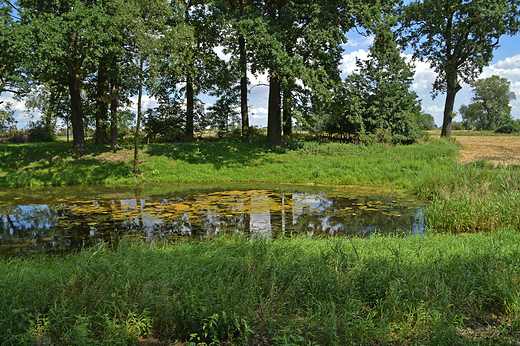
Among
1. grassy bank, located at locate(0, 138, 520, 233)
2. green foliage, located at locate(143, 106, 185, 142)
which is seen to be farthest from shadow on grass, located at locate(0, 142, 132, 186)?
green foliage, located at locate(143, 106, 185, 142)

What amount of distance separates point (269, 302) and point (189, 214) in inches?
274

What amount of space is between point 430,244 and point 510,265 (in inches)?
75.0

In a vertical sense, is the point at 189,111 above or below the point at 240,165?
above

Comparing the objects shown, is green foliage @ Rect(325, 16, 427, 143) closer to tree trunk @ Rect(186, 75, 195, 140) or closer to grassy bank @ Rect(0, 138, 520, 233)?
grassy bank @ Rect(0, 138, 520, 233)

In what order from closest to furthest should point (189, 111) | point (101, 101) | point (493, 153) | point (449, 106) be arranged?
1. point (101, 101)
2. point (493, 153)
3. point (189, 111)
4. point (449, 106)

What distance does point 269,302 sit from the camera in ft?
13.5

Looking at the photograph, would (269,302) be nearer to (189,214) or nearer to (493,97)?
(189,214)

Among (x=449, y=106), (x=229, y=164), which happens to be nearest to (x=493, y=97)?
(x=449, y=106)

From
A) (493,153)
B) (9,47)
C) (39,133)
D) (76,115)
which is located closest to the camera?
(9,47)

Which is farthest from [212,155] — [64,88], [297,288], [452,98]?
[452,98]

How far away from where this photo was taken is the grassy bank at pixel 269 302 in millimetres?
3703

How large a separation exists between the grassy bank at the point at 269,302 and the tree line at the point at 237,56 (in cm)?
1372

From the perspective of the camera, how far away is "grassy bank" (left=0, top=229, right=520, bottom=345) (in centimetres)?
370

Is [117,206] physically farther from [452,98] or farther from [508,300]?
[452,98]
